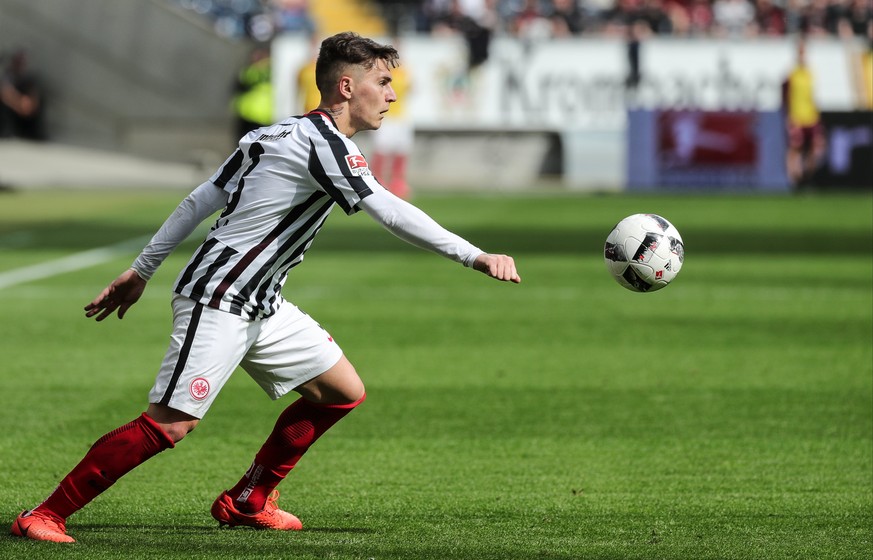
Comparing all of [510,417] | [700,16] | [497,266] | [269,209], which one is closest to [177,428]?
[269,209]

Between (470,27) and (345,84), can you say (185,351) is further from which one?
(470,27)

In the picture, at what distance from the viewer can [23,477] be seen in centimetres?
667

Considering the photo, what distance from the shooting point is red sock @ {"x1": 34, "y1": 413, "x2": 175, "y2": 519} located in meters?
5.32

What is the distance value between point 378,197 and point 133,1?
3156 cm

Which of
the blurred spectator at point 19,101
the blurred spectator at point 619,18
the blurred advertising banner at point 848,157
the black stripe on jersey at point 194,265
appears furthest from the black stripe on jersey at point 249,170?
the blurred spectator at point 19,101

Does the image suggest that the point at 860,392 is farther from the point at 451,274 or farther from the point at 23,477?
the point at 451,274

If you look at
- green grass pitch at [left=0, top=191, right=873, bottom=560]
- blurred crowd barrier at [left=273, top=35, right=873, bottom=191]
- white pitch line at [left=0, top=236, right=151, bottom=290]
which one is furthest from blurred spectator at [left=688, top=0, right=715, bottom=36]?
white pitch line at [left=0, top=236, right=151, bottom=290]

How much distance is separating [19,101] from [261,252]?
3059 cm

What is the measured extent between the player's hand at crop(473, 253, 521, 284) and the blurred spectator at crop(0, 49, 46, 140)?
101ft

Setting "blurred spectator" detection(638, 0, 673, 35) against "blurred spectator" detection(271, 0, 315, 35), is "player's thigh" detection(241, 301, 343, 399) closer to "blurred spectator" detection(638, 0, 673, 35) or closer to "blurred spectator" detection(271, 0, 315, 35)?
"blurred spectator" detection(638, 0, 673, 35)

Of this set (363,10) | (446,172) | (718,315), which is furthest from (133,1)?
(718,315)

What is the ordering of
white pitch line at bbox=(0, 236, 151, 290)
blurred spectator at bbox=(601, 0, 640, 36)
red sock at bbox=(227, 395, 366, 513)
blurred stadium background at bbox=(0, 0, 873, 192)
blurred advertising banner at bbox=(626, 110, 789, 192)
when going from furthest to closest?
blurred spectator at bbox=(601, 0, 640, 36), blurred stadium background at bbox=(0, 0, 873, 192), blurred advertising banner at bbox=(626, 110, 789, 192), white pitch line at bbox=(0, 236, 151, 290), red sock at bbox=(227, 395, 366, 513)

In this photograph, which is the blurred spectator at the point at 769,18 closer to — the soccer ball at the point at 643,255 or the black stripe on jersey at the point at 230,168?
the soccer ball at the point at 643,255

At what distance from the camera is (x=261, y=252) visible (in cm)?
536
